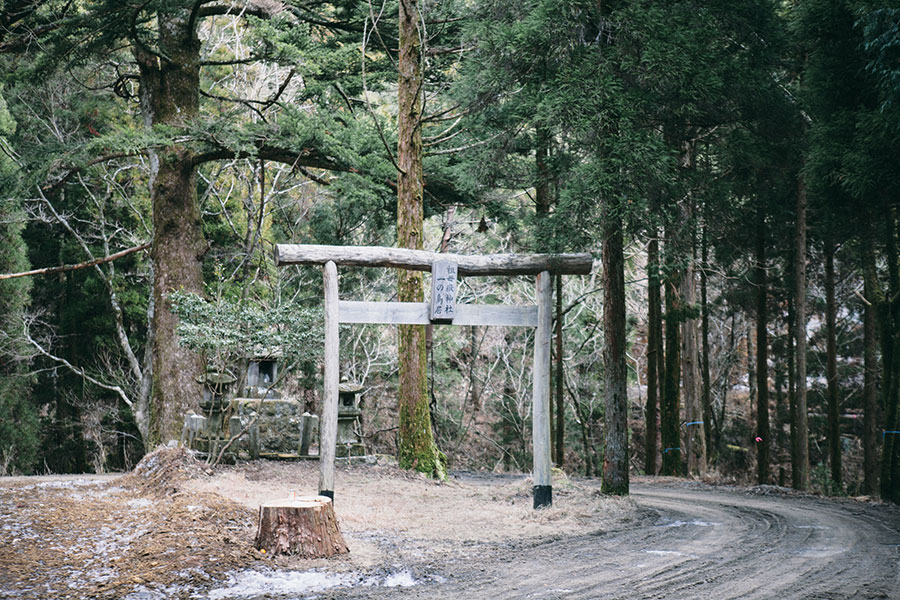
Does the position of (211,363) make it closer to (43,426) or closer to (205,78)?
(205,78)

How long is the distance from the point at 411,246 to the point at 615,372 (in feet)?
11.1

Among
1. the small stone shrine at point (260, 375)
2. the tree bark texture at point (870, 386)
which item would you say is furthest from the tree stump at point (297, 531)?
the tree bark texture at point (870, 386)

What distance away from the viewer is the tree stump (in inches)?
206

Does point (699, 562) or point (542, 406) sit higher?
point (542, 406)

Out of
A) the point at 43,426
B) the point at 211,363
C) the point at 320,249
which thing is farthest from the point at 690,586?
the point at 43,426

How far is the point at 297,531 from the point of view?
527 cm

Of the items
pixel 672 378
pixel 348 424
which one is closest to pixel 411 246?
pixel 348 424

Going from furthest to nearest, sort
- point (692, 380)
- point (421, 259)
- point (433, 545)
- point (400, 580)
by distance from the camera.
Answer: point (692, 380) → point (421, 259) → point (433, 545) → point (400, 580)

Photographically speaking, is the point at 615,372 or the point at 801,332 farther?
the point at 801,332

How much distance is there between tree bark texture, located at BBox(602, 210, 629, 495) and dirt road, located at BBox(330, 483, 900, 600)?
95 centimetres

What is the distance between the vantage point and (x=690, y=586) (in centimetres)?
455

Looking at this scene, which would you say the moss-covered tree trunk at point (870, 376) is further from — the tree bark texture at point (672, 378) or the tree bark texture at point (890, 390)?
the tree bark texture at point (672, 378)

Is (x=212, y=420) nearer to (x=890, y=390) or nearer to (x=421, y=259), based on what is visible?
(x=421, y=259)

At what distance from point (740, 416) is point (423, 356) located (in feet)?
51.7
